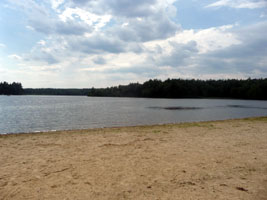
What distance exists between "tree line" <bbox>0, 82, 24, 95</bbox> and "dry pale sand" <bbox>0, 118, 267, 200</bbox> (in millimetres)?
172466

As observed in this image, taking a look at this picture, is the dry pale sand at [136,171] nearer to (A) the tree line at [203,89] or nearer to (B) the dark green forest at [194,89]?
(B) the dark green forest at [194,89]

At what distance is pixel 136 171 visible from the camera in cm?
495

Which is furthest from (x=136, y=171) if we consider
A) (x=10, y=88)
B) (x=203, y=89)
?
(x=10, y=88)

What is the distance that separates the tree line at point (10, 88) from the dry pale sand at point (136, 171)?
17247 cm

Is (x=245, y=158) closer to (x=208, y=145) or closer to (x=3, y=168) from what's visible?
(x=208, y=145)

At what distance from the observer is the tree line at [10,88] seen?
154 m

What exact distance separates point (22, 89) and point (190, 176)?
183298mm

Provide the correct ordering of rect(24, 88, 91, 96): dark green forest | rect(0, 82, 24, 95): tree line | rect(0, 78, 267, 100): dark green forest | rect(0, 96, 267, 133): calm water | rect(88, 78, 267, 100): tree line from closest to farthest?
rect(0, 96, 267, 133): calm water, rect(0, 78, 267, 100): dark green forest, rect(88, 78, 267, 100): tree line, rect(0, 82, 24, 95): tree line, rect(24, 88, 91, 96): dark green forest

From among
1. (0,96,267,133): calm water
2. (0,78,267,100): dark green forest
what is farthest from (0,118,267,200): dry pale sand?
(0,78,267,100): dark green forest

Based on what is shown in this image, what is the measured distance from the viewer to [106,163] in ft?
18.5

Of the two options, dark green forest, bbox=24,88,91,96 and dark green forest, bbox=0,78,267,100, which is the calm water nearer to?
dark green forest, bbox=0,78,267,100

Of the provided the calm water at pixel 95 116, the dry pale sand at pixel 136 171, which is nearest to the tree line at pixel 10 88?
the calm water at pixel 95 116

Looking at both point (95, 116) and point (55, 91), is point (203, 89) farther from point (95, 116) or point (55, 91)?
point (55, 91)

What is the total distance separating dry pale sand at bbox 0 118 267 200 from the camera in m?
3.80
